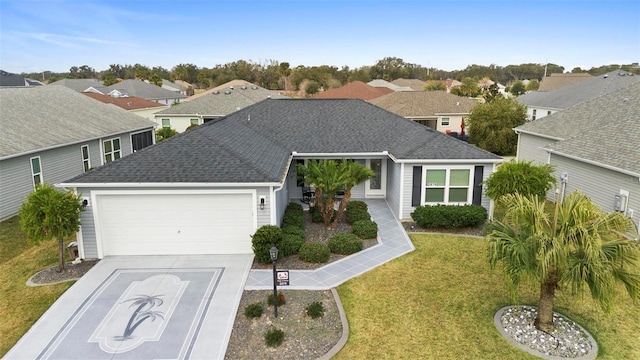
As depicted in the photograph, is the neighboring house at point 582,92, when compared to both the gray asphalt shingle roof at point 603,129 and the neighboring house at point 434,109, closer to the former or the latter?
the neighboring house at point 434,109

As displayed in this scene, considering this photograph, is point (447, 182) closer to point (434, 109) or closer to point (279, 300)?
point (279, 300)

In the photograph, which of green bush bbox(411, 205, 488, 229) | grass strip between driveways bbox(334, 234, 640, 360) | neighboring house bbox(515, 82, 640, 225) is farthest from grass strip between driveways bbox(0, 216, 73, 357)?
neighboring house bbox(515, 82, 640, 225)

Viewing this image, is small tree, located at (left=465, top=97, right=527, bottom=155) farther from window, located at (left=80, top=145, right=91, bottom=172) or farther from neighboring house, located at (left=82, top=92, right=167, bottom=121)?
neighboring house, located at (left=82, top=92, right=167, bottom=121)

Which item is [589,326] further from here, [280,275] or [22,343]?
[22,343]

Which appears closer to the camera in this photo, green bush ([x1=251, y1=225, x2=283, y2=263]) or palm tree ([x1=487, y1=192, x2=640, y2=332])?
palm tree ([x1=487, y1=192, x2=640, y2=332])

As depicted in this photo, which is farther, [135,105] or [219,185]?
[135,105]

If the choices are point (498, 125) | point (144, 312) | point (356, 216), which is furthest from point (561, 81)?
point (144, 312)

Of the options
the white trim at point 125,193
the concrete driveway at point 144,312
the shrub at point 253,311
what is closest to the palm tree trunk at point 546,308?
the shrub at point 253,311
